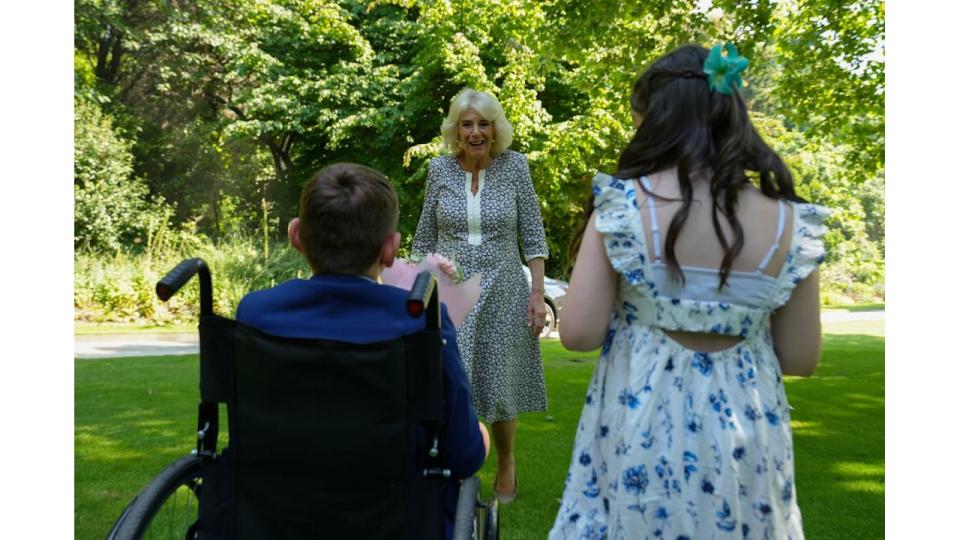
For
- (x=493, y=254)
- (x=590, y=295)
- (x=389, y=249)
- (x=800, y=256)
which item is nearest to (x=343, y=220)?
(x=389, y=249)

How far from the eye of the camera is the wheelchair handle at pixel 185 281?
5.53 feet

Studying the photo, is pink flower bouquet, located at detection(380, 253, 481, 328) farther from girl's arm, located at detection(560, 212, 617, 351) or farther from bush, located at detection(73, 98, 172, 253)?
bush, located at detection(73, 98, 172, 253)

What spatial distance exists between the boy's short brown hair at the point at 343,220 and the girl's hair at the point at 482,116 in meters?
1.85

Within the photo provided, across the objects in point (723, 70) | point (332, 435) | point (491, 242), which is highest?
point (723, 70)

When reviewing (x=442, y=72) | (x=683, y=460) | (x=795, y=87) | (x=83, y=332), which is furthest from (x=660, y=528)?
(x=442, y=72)

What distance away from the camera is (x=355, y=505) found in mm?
1767

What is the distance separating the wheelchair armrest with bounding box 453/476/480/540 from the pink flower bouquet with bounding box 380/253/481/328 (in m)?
0.62

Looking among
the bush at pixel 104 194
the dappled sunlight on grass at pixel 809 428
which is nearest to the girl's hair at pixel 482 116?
the dappled sunlight on grass at pixel 809 428

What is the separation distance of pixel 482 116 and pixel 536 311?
884 mm

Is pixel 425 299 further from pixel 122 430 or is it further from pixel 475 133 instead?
pixel 122 430

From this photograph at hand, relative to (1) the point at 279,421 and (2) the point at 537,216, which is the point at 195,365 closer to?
(2) the point at 537,216

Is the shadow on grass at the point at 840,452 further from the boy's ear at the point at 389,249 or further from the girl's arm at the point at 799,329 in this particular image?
the boy's ear at the point at 389,249

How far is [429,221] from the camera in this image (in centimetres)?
386

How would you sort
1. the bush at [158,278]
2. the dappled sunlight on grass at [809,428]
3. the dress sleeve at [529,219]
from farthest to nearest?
1. the bush at [158,278]
2. the dappled sunlight on grass at [809,428]
3. the dress sleeve at [529,219]
